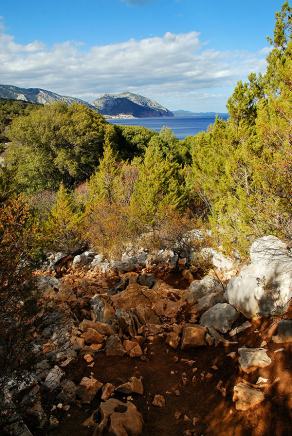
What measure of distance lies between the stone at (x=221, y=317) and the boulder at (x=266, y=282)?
376 mm

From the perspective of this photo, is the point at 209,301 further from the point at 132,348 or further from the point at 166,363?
the point at 132,348

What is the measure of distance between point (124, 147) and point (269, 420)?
56.0 metres

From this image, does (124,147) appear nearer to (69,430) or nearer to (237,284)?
(237,284)

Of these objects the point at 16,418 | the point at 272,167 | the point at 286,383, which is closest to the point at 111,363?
the point at 16,418

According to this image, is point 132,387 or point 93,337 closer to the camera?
point 132,387

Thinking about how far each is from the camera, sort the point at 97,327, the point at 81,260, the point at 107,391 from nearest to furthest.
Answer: the point at 107,391 → the point at 97,327 → the point at 81,260

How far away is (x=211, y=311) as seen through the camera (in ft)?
47.3

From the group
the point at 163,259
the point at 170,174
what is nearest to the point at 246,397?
the point at 163,259

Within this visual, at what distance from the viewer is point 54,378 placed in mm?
11672

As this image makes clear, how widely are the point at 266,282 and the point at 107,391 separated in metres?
6.87

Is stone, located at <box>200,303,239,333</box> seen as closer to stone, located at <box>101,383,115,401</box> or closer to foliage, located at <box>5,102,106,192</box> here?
stone, located at <box>101,383,115,401</box>

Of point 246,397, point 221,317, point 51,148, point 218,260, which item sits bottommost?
point 218,260

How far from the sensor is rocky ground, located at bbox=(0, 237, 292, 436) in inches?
363

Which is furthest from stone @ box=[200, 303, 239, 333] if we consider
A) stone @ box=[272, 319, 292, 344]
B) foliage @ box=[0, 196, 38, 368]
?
foliage @ box=[0, 196, 38, 368]
